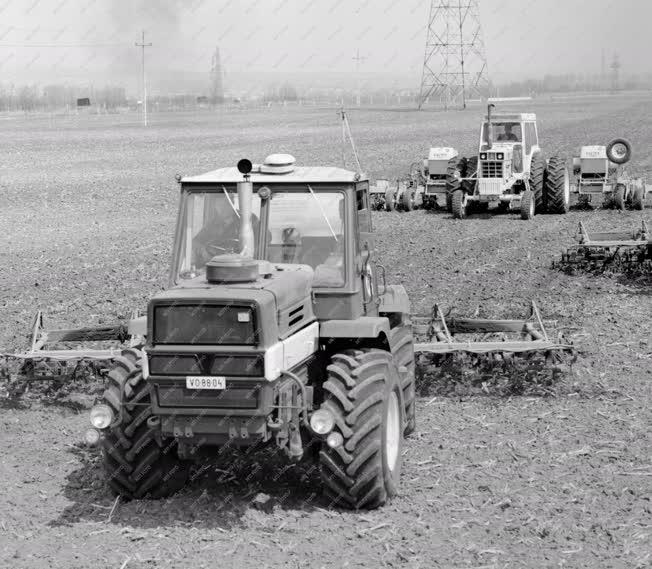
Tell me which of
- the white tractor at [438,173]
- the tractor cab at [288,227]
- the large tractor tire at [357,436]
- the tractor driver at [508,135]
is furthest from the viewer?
the white tractor at [438,173]

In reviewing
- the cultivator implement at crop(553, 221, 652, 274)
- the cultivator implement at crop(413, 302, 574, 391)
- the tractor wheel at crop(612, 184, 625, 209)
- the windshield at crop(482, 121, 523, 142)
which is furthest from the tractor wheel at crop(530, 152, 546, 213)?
the cultivator implement at crop(413, 302, 574, 391)

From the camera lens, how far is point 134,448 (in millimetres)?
7012

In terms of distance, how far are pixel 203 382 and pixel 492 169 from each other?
57.8ft

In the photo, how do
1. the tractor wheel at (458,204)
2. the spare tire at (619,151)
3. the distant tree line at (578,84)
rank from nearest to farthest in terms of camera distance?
1. the spare tire at (619,151)
2. the tractor wheel at (458,204)
3. the distant tree line at (578,84)

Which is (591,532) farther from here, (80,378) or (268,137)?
(268,137)

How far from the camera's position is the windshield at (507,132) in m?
23.9

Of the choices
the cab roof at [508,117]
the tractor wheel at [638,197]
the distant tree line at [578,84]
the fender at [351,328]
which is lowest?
the fender at [351,328]

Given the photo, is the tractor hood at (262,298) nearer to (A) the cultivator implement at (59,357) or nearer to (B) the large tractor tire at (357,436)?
(B) the large tractor tire at (357,436)

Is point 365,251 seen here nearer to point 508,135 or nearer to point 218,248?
point 218,248

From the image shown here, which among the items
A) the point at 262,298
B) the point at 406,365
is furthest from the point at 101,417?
the point at 406,365

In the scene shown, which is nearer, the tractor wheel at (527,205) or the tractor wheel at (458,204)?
the tractor wheel at (527,205)

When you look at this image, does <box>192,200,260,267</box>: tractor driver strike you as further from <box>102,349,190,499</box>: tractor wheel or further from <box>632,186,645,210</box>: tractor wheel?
<box>632,186,645,210</box>: tractor wheel

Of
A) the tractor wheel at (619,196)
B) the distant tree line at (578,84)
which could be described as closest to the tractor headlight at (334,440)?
the tractor wheel at (619,196)

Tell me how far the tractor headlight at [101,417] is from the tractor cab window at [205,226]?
1227 mm
